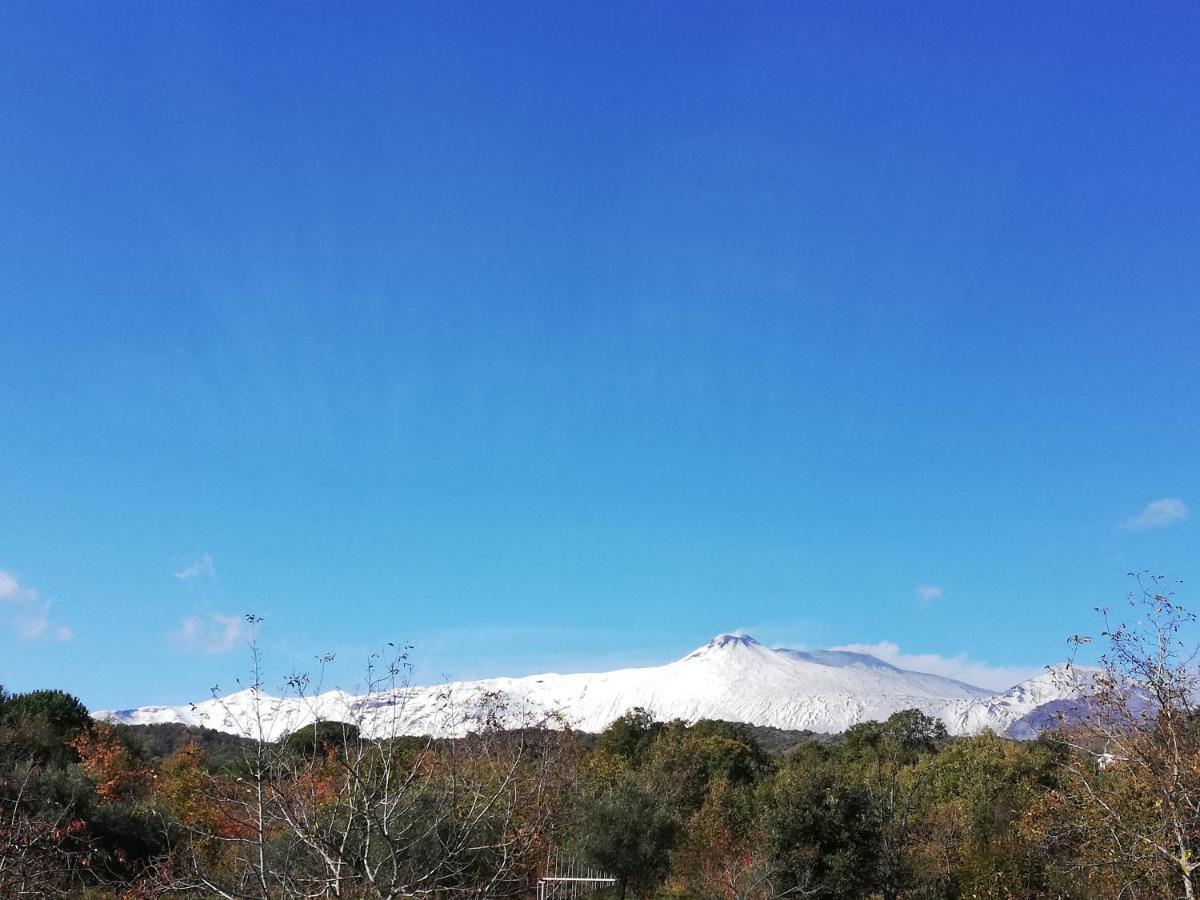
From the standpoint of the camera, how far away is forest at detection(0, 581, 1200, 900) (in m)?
9.90

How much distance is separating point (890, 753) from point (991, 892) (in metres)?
37.0

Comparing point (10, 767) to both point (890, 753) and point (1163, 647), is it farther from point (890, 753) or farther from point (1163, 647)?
point (890, 753)

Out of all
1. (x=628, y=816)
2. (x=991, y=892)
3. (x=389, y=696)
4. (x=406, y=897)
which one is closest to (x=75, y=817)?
(x=628, y=816)

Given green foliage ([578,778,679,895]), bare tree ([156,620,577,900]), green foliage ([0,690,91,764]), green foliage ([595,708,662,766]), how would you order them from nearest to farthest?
bare tree ([156,620,577,900]) → green foliage ([578,778,679,895]) → green foliage ([0,690,91,764]) → green foliage ([595,708,662,766])

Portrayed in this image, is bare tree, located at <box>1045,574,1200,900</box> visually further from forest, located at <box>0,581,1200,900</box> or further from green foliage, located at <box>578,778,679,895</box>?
green foliage, located at <box>578,778,679,895</box>

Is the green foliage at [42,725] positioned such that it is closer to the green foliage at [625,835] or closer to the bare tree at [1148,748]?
the green foliage at [625,835]

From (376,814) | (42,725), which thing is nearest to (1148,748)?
(376,814)

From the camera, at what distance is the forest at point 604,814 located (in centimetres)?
990

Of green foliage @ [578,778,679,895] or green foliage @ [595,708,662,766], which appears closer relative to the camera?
green foliage @ [578,778,679,895]

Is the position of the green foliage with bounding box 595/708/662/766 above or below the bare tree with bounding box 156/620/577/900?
above

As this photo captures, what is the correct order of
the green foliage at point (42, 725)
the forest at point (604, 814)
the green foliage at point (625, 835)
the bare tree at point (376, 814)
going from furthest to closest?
the green foliage at point (42, 725) → the green foliage at point (625, 835) → the forest at point (604, 814) → the bare tree at point (376, 814)

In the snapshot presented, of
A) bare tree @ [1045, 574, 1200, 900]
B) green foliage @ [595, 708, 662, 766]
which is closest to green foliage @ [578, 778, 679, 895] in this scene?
bare tree @ [1045, 574, 1200, 900]

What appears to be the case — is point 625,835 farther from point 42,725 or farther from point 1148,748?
point 42,725

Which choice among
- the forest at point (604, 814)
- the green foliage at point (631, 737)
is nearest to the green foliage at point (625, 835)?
the forest at point (604, 814)
